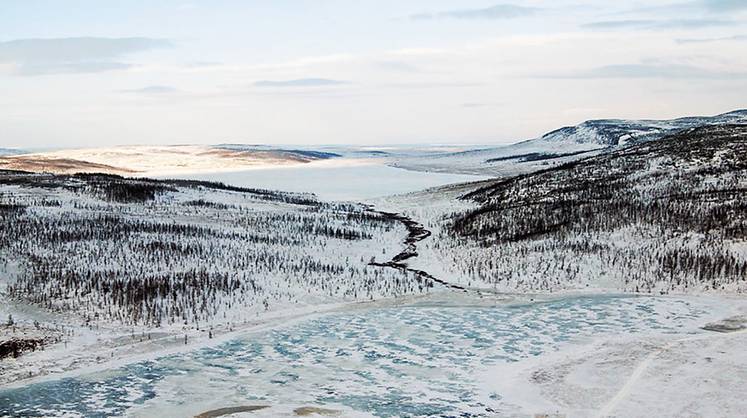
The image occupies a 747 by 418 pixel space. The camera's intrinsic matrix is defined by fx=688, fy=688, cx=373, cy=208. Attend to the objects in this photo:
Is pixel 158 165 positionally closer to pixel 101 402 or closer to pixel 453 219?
pixel 453 219

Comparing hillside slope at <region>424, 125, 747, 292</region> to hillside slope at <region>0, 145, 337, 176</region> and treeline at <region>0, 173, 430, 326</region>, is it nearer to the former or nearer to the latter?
treeline at <region>0, 173, 430, 326</region>

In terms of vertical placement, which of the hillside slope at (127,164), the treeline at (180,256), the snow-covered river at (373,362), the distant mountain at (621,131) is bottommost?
the snow-covered river at (373,362)

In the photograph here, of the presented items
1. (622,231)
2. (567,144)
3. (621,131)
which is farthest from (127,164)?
(622,231)

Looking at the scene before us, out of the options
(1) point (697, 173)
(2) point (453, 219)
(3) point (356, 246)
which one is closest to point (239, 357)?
(3) point (356, 246)

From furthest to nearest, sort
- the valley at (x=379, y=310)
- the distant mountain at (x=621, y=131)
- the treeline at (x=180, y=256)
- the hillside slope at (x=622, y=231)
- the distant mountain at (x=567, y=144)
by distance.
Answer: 1. the distant mountain at (x=621, y=131)
2. the distant mountain at (x=567, y=144)
3. the hillside slope at (x=622, y=231)
4. the treeline at (x=180, y=256)
5. the valley at (x=379, y=310)

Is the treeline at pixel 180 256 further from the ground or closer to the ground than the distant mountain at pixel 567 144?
closer to the ground

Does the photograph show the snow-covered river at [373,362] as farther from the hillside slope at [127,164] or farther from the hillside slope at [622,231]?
the hillside slope at [127,164]

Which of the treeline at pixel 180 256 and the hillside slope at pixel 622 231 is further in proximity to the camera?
the hillside slope at pixel 622 231

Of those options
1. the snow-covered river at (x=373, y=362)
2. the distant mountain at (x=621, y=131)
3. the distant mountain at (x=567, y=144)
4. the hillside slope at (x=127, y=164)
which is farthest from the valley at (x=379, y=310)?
the distant mountain at (x=621, y=131)
